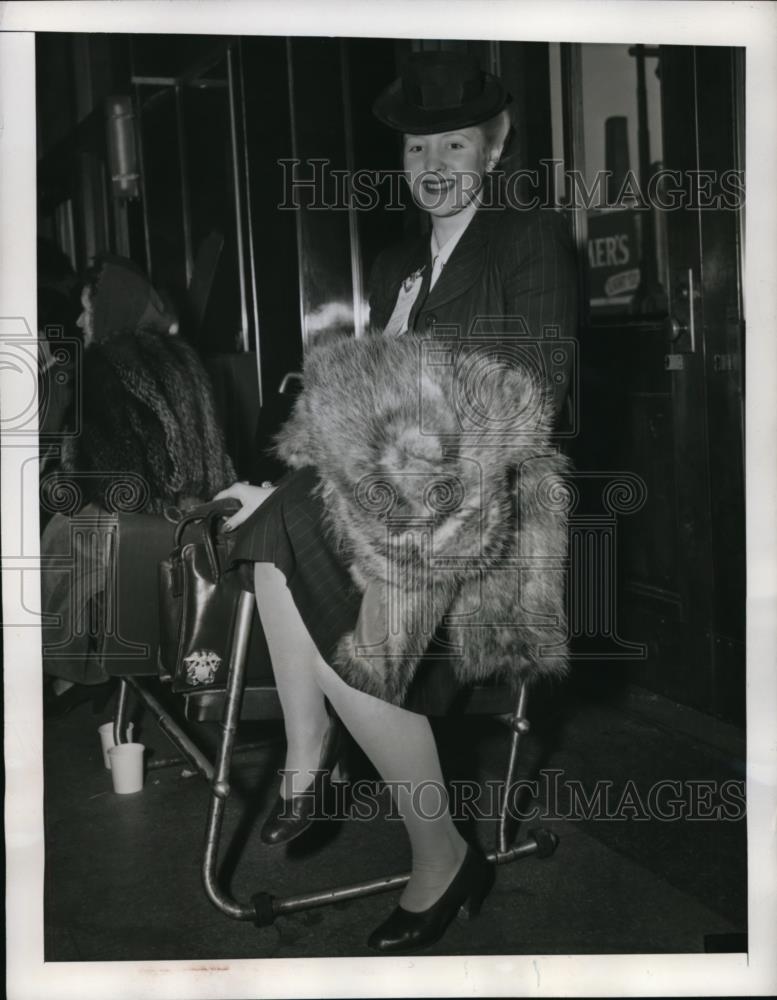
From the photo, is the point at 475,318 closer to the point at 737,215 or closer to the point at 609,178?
the point at 737,215

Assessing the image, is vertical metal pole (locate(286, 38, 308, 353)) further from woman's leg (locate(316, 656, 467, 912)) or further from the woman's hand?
woman's leg (locate(316, 656, 467, 912))

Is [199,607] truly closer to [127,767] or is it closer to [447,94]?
[127,767]

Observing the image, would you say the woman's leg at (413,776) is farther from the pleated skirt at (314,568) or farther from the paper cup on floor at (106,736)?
the paper cup on floor at (106,736)

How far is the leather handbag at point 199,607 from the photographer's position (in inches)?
81.7

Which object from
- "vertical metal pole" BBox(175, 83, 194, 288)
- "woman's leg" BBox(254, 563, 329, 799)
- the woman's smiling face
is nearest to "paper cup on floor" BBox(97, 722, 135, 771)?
"woman's leg" BBox(254, 563, 329, 799)

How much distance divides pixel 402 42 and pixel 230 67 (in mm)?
1283

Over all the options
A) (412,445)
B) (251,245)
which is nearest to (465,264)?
(412,445)

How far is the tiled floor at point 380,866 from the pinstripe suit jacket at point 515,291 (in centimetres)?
87

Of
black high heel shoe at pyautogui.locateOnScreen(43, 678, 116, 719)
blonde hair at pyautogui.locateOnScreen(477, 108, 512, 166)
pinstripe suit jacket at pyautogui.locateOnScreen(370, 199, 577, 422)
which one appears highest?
blonde hair at pyautogui.locateOnScreen(477, 108, 512, 166)

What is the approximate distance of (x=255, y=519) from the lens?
186 centimetres

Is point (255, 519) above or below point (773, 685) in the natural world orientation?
above

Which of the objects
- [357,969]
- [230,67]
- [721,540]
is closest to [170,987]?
[357,969]

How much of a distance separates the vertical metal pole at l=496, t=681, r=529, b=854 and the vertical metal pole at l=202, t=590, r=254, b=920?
496mm

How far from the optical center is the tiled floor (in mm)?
1798
